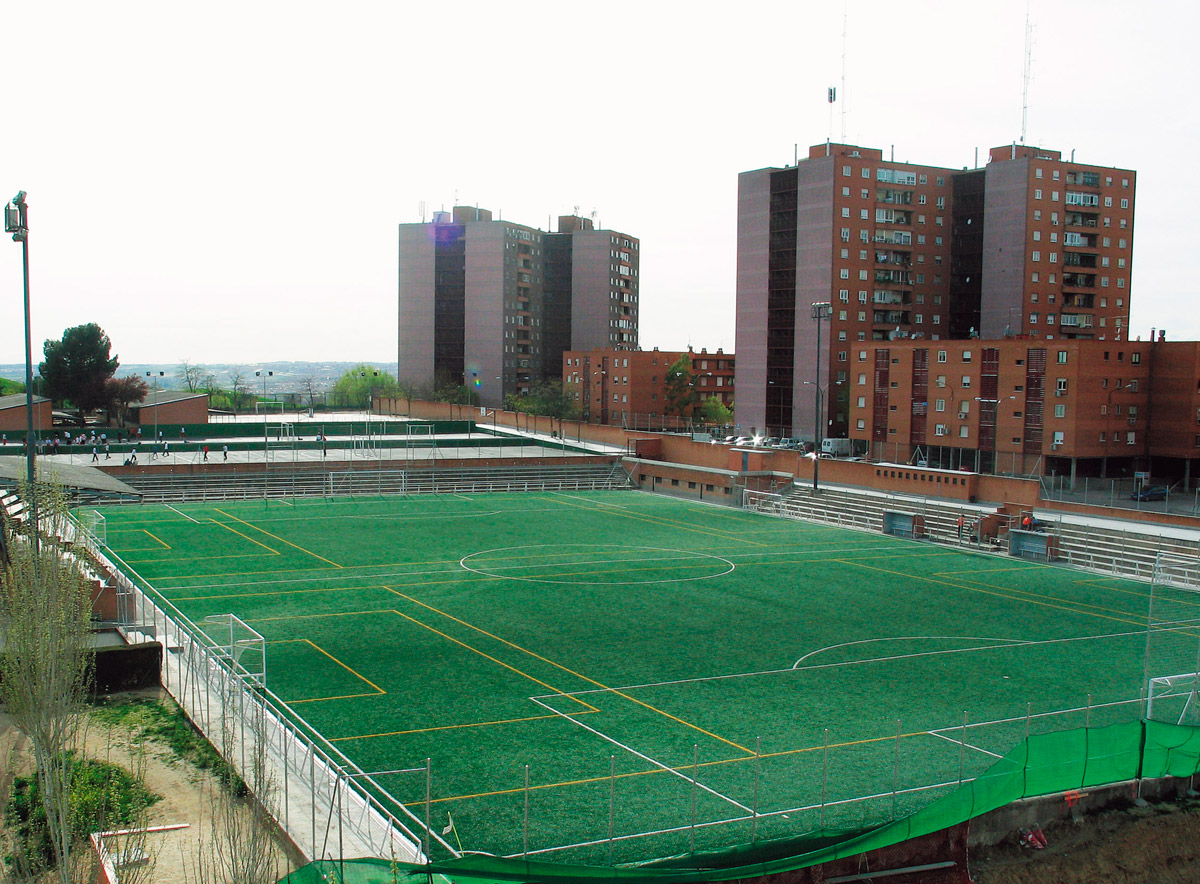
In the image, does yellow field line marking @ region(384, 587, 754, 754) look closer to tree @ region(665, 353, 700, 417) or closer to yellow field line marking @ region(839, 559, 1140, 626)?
yellow field line marking @ region(839, 559, 1140, 626)

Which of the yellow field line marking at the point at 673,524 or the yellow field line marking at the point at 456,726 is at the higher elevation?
the yellow field line marking at the point at 456,726

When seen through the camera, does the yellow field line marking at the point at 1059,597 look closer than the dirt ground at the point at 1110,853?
No

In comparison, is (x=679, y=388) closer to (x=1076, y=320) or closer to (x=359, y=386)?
(x=1076, y=320)

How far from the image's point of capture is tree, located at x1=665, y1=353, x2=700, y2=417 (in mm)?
109188

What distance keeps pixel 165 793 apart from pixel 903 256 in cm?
8410

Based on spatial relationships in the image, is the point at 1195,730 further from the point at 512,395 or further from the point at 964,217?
the point at 512,395

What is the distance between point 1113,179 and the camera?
8756 centimetres

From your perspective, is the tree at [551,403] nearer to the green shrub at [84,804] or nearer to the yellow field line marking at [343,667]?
the yellow field line marking at [343,667]

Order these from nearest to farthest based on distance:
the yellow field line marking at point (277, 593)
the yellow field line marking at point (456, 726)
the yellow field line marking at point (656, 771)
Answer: the yellow field line marking at point (656, 771)
the yellow field line marking at point (456, 726)
the yellow field line marking at point (277, 593)

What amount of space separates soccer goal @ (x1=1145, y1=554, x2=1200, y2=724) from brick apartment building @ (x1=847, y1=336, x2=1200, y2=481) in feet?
81.6

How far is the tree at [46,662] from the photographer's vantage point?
1172 centimetres

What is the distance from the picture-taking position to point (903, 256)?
8988 centimetres

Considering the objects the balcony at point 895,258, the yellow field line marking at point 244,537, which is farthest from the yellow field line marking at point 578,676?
the balcony at point 895,258

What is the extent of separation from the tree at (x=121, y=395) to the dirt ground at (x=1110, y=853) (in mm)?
82258
